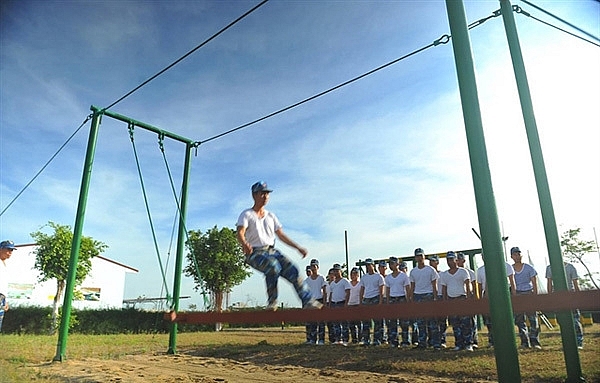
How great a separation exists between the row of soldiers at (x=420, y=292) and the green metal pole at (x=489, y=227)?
119 inches

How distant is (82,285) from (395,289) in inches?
1062

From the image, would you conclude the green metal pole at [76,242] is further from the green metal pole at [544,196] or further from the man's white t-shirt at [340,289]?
the green metal pole at [544,196]

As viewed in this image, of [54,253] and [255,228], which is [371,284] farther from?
[54,253]

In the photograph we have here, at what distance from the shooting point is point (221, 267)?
1313 cm

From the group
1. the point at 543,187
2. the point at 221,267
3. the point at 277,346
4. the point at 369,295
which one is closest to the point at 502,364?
the point at 543,187

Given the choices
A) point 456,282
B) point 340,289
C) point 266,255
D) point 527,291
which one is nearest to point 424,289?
point 456,282

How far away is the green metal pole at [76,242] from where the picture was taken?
6.93 metres

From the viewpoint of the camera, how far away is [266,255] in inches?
153

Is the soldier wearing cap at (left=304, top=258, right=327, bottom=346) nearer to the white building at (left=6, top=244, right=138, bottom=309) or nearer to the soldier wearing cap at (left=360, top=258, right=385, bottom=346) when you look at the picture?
the soldier wearing cap at (left=360, top=258, right=385, bottom=346)

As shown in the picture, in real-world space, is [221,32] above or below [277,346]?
above

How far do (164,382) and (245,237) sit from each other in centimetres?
270

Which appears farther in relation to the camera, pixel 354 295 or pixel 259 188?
pixel 354 295

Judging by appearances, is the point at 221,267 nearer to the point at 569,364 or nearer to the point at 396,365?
the point at 396,365

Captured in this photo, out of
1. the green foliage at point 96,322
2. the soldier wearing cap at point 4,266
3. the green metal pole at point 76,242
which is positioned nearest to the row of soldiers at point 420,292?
the green metal pole at point 76,242
